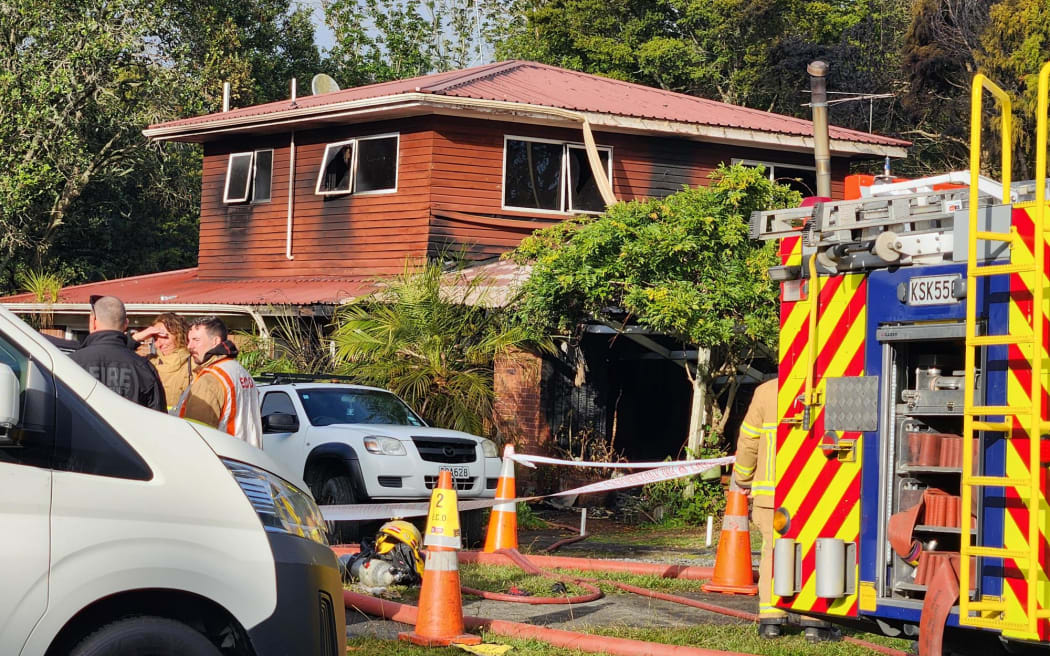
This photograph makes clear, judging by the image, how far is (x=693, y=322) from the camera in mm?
15906

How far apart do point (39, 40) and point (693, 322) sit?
22.5m

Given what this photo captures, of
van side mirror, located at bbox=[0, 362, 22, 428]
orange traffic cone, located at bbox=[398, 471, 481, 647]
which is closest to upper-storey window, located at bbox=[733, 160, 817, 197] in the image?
orange traffic cone, located at bbox=[398, 471, 481, 647]

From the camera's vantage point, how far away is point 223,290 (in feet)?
80.1

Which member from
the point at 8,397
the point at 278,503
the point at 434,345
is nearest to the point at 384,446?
the point at 434,345

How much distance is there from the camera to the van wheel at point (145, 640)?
4523 millimetres

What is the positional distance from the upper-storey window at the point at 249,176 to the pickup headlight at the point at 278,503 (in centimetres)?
2076

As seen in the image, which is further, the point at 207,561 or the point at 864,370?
the point at 864,370

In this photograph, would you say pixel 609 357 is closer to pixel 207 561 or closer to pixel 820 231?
pixel 820 231

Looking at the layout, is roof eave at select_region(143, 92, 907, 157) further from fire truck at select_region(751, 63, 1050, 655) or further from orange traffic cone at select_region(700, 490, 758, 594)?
fire truck at select_region(751, 63, 1050, 655)

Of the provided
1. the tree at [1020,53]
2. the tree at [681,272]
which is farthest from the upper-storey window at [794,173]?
the tree at [681,272]

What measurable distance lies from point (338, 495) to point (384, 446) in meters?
0.65

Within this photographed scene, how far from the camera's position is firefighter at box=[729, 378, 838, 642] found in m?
8.55

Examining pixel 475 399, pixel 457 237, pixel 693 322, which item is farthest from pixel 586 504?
pixel 457 237

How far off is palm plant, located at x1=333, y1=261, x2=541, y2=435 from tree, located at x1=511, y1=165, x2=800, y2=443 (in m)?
0.76
